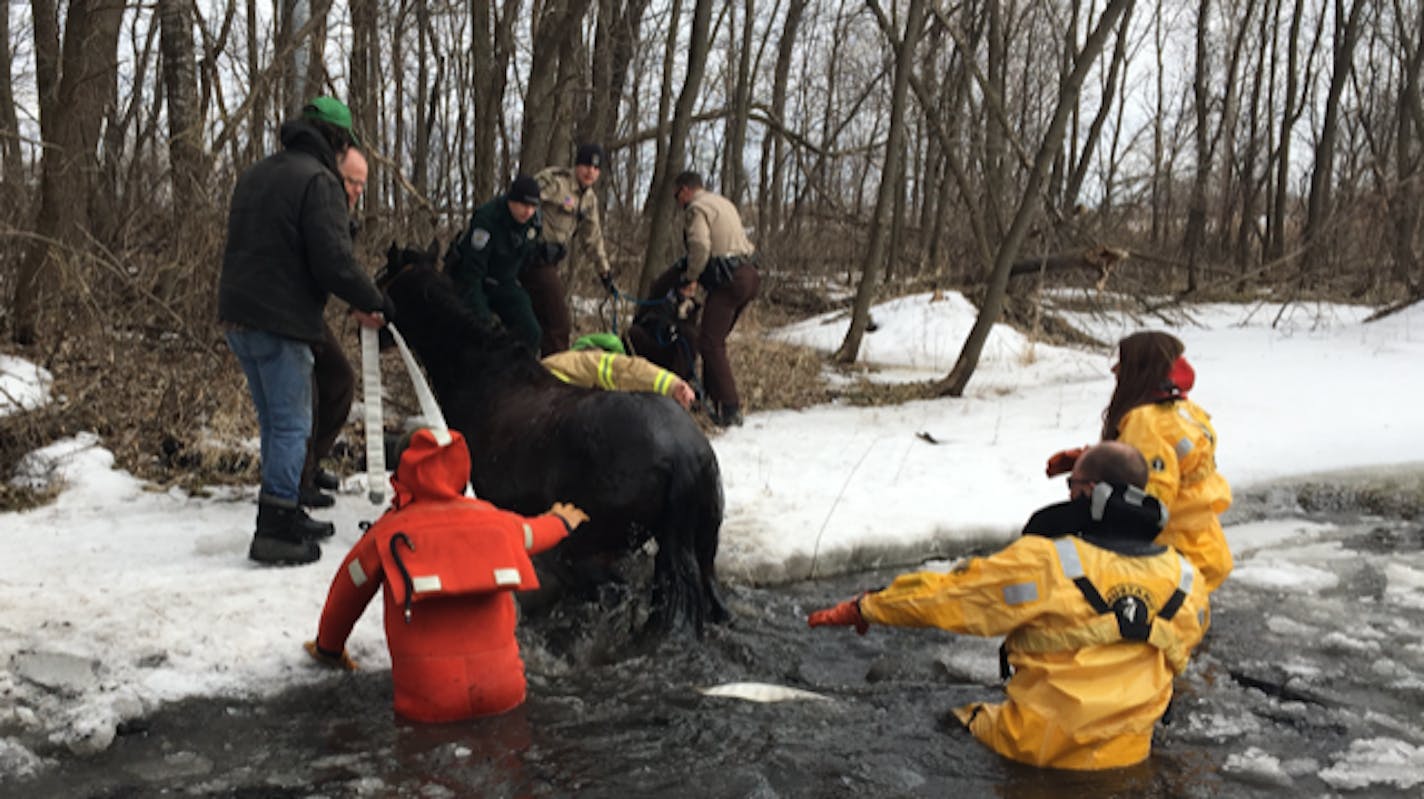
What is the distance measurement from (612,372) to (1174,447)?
7.93ft

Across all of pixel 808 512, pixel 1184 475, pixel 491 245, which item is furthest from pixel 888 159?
pixel 1184 475

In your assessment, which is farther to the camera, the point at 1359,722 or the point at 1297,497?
the point at 1297,497

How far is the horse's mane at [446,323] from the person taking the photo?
4.89m

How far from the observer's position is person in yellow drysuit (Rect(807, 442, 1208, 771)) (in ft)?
10.4

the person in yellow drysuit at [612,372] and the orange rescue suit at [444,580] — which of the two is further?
the person in yellow drysuit at [612,372]

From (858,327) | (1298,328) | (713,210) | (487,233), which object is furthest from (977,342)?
(1298,328)

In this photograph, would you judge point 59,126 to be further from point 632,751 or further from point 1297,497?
point 1297,497

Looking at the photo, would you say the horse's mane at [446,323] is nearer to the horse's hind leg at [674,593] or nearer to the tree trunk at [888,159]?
the horse's hind leg at [674,593]

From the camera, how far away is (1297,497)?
7.00 m

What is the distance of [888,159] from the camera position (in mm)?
10023

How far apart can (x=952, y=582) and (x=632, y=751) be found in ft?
3.63

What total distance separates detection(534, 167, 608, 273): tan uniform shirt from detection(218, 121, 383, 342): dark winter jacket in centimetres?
302

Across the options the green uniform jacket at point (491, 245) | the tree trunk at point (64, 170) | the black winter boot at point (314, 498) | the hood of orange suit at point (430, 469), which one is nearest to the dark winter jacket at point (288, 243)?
the black winter boot at point (314, 498)

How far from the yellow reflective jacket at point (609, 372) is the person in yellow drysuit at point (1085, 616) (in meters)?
1.78
